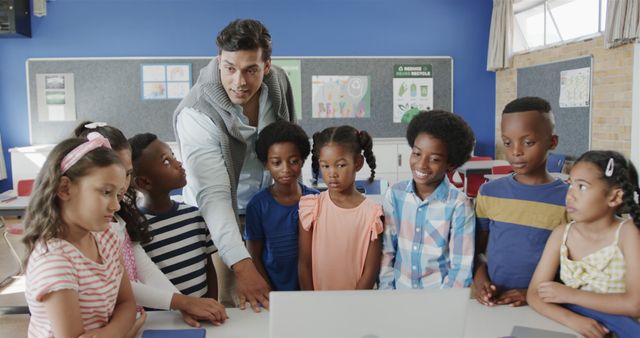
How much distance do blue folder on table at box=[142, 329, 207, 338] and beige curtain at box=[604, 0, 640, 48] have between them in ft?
13.5

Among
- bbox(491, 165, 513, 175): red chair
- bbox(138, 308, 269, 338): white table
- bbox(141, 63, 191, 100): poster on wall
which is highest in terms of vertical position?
bbox(141, 63, 191, 100): poster on wall

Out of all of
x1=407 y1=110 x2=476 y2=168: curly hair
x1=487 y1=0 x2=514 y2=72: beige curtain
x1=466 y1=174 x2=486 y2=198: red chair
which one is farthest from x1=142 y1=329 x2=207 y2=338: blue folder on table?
x1=487 y1=0 x2=514 y2=72: beige curtain

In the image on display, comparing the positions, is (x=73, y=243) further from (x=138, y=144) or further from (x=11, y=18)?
(x=11, y=18)

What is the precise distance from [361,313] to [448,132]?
843 millimetres

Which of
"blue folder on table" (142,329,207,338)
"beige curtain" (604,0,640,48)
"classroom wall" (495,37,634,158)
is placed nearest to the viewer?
"blue folder on table" (142,329,207,338)

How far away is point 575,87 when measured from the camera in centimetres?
477

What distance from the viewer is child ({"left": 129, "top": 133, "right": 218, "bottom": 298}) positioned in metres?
1.56

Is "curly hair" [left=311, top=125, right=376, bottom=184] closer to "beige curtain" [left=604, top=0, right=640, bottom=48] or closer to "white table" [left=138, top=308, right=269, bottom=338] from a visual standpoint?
"white table" [left=138, top=308, right=269, bottom=338]

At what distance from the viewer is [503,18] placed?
5781 millimetres

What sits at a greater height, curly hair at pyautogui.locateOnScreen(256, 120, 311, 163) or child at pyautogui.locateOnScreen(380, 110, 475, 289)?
curly hair at pyautogui.locateOnScreen(256, 120, 311, 163)

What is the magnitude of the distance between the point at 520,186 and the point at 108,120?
17.4ft

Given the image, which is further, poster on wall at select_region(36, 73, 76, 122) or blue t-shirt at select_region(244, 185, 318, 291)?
poster on wall at select_region(36, 73, 76, 122)

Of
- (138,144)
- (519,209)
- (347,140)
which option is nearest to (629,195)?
(519,209)

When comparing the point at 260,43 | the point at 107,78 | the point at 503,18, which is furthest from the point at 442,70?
the point at 260,43
